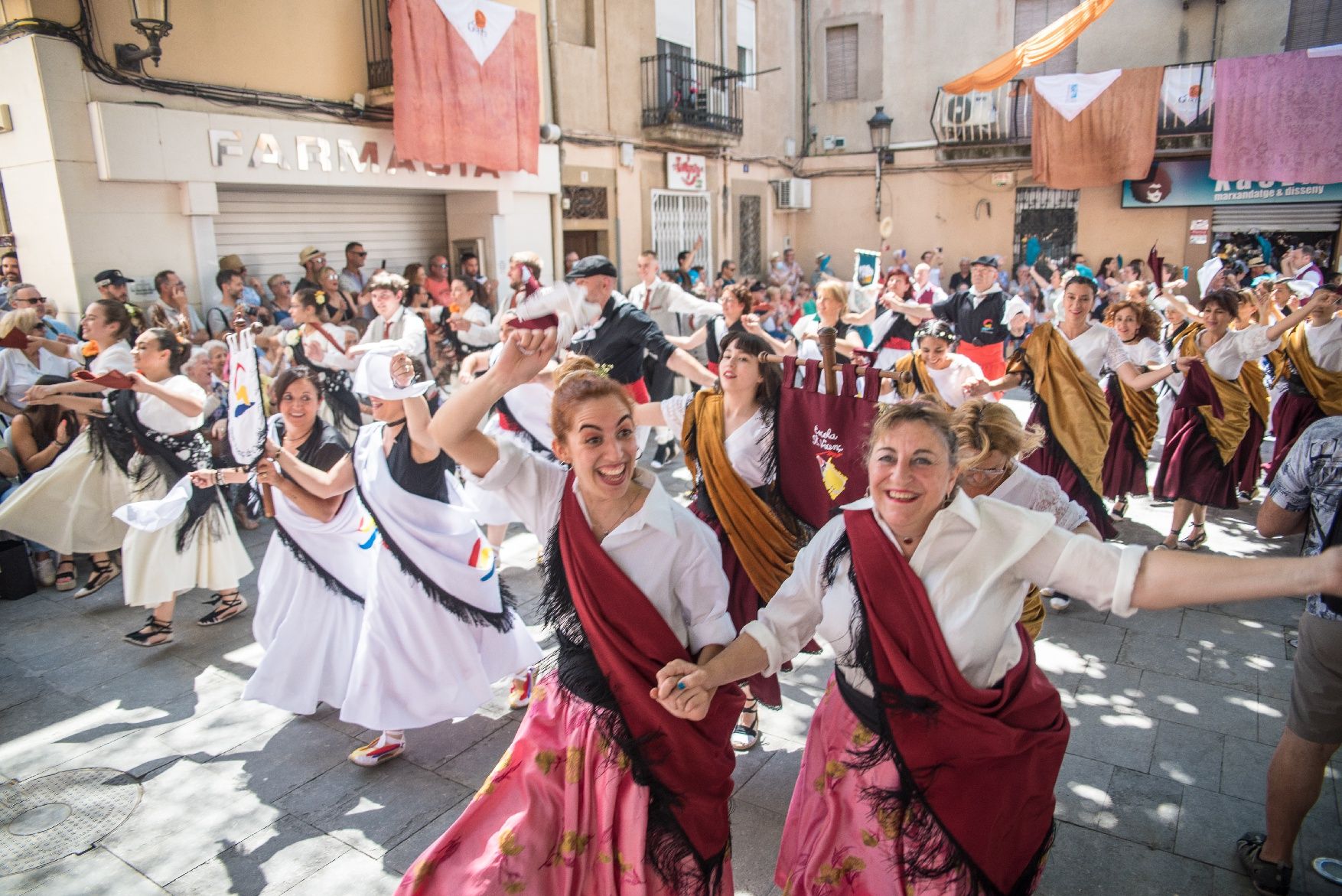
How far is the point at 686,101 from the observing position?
15.3 metres

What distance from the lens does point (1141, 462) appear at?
6.76 metres

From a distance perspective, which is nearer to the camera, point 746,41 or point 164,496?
point 164,496

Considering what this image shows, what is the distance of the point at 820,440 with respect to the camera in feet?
11.8

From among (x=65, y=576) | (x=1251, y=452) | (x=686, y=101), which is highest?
(x=686, y=101)

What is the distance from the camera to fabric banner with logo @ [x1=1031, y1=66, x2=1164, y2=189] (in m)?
15.9

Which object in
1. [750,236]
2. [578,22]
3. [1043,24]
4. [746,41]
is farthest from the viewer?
[750,236]

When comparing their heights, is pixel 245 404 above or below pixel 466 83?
below

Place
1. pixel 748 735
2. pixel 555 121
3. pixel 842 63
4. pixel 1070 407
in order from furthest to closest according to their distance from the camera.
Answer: pixel 842 63, pixel 555 121, pixel 1070 407, pixel 748 735

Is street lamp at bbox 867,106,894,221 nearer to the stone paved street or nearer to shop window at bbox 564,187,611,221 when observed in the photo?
shop window at bbox 564,187,611,221

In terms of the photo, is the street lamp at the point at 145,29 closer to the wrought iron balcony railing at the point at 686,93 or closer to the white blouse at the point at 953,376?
the white blouse at the point at 953,376

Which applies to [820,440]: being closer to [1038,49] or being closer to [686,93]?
[686,93]

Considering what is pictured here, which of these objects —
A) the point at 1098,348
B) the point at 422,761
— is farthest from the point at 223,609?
the point at 1098,348

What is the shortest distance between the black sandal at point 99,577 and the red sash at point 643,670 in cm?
499

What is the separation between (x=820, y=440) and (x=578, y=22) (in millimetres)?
12099
